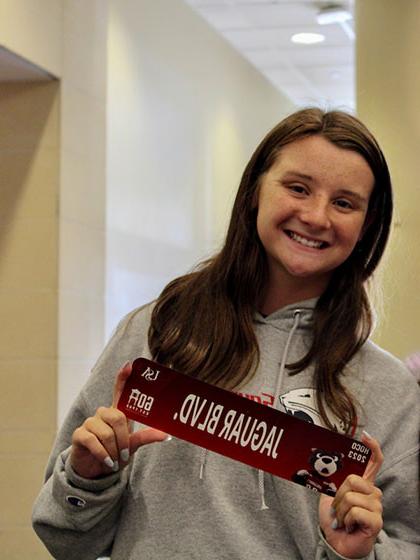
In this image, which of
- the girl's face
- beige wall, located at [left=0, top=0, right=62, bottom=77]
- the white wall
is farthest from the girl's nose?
the white wall

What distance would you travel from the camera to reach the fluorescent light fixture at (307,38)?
3867mm

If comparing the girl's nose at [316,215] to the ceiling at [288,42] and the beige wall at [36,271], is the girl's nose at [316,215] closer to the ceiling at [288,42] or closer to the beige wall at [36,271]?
the beige wall at [36,271]

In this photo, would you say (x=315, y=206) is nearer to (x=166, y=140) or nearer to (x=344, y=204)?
(x=344, y=204)

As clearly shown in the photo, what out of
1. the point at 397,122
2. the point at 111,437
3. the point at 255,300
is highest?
the point at 397,122

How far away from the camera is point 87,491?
42.7 inches

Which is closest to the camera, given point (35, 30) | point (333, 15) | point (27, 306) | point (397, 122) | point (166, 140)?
point (397, 122)

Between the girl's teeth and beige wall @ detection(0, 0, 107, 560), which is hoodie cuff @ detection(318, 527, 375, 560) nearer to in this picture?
the girl's teeth

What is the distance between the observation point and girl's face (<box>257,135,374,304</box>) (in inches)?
44.2

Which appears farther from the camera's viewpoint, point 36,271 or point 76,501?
point 36,271

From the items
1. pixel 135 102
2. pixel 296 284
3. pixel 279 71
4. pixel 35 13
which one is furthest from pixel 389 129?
pixel 279 71

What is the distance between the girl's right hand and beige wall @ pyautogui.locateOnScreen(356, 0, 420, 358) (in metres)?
0.55

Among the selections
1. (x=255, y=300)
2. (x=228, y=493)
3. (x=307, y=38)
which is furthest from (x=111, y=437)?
(x=307, y=38)

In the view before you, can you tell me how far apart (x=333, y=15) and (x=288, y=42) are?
1.28ft

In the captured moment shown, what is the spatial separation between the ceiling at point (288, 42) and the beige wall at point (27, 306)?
3.74 feet
